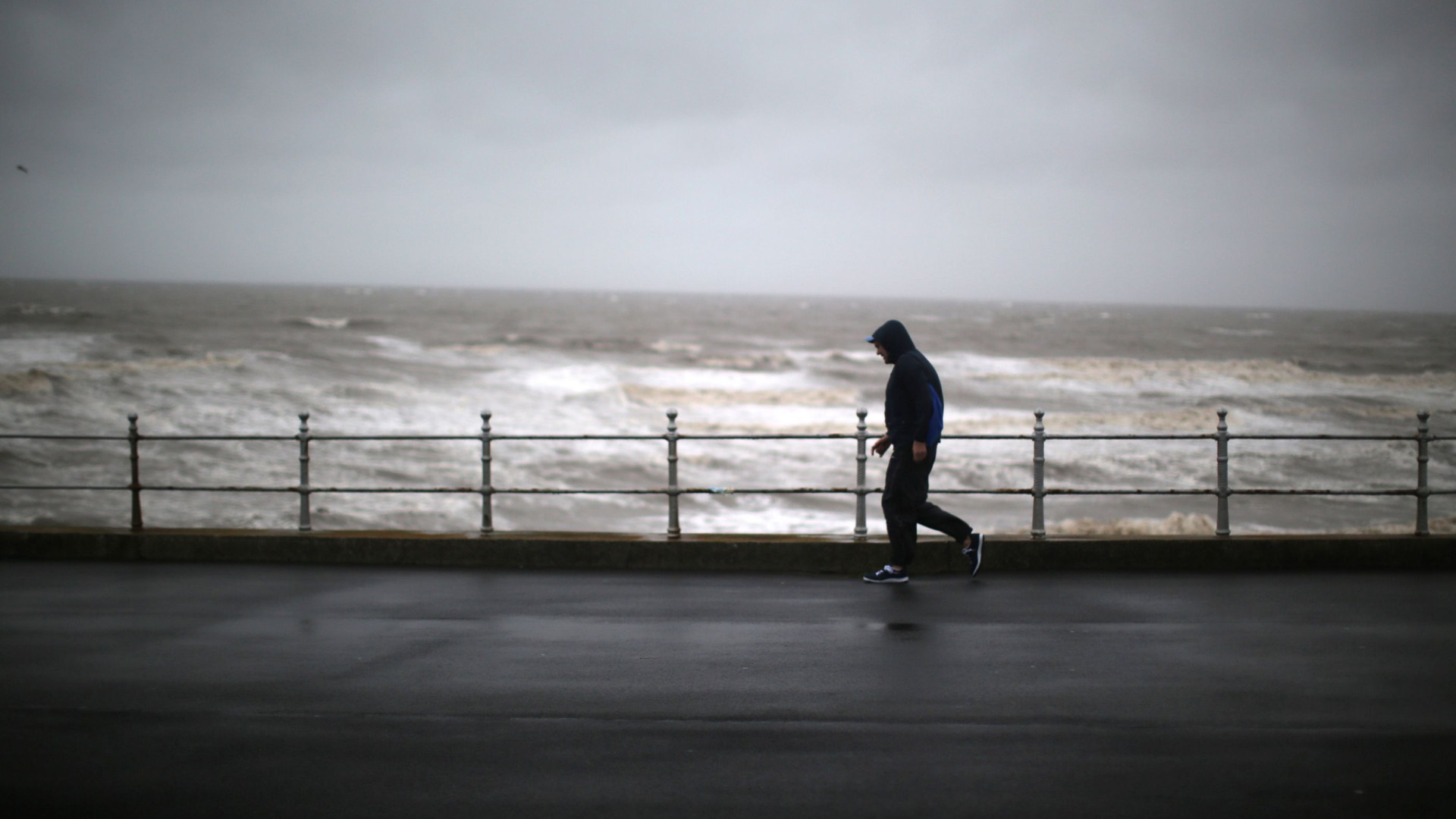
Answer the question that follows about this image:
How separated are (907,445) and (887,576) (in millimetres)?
1005

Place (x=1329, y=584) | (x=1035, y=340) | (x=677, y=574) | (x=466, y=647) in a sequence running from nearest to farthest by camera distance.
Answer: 1. (x=466, y=647)
2. (x=1329, y=584)
3. (x=677, y=574)
4. (x=1035, y=340)

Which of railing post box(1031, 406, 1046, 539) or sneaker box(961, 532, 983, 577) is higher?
railing post box(1031, 406, 1046, 539)

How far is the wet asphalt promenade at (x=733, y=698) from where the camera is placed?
419 centimetres

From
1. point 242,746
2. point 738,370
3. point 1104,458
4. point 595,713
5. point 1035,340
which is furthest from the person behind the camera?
point 1035,340

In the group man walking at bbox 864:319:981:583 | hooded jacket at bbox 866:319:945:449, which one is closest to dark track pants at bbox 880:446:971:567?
man walking at bbox 864:319:981:583

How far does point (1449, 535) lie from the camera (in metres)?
8.95

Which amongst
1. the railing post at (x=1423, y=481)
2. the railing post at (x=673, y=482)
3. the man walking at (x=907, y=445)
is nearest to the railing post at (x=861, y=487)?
the man walking at (x=907, y=445)

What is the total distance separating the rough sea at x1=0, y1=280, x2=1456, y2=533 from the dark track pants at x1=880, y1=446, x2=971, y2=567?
10.0 metres

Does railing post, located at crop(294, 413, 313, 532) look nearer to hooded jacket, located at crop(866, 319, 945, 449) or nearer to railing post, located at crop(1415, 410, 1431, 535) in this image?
hooded jacket, located at crop(866, 319, 945, 449)

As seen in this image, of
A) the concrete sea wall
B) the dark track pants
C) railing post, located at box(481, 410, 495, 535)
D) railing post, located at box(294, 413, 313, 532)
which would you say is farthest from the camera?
railing post, located at box(294, 413, 313, 532)

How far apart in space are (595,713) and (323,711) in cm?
129

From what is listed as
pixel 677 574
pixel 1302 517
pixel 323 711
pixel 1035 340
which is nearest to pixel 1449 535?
pixel 677 574

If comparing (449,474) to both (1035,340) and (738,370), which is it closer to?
(738,370)

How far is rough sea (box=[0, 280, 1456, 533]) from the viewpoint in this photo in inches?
870
